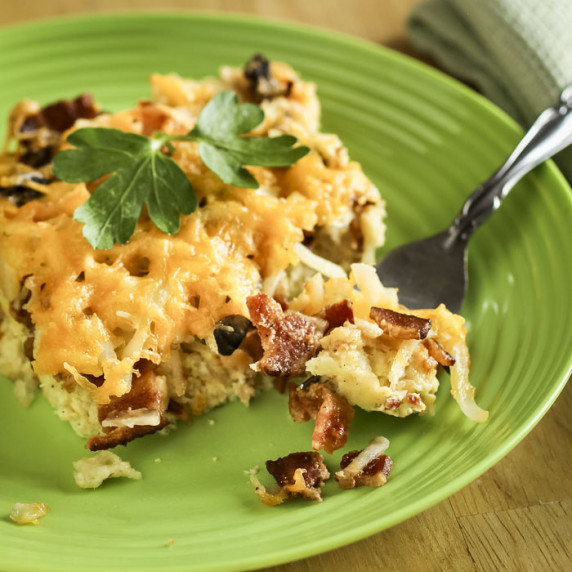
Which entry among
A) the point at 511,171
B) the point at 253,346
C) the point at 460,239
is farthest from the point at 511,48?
the point at 253,346

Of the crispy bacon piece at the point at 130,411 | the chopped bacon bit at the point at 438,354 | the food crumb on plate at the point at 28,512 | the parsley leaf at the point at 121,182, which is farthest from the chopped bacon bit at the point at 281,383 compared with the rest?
the food crumb on plate at the point at 28,512

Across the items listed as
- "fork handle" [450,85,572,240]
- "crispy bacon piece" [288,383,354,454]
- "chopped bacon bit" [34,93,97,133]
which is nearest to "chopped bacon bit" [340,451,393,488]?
"crispy bacon piece" [288,383,354,454]

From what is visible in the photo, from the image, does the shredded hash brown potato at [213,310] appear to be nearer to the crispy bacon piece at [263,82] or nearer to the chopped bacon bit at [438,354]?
the chopped bacon bit at [438,354]

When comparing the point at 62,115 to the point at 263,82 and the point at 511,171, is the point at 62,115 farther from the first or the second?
the point at 511,171

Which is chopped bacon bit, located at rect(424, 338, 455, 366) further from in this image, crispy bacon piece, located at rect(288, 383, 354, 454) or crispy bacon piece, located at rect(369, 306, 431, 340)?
crispy bacon piece, located at rect(288, 383, 354, 454)

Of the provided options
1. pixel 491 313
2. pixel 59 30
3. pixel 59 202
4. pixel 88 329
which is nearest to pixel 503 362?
pixel 491 313
